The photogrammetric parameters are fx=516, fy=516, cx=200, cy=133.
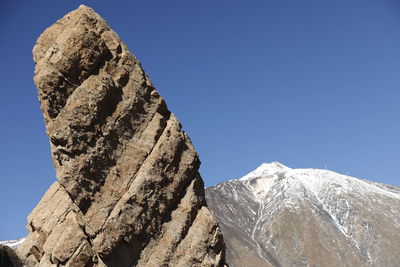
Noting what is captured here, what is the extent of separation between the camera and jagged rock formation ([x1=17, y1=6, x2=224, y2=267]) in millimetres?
Answer: 17953

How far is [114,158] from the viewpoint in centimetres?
1856

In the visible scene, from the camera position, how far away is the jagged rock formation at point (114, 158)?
18.0 m

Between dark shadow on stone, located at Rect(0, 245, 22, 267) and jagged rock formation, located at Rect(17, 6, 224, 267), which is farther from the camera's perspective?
dark shadow on stone, located at Rect(0, 245, 22, 267)

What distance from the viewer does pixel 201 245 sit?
1952 centimetres

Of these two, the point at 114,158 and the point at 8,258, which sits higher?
the point at 114,158

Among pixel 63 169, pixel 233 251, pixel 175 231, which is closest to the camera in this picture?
pixel 63 169

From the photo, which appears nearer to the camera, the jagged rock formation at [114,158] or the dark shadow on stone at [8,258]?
the jagged rock formation at [114,158]

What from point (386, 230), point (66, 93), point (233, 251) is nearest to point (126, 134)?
point (66, 93)

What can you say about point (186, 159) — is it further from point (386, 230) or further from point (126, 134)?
point (386, 230)

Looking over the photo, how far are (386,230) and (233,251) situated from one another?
2301 inches

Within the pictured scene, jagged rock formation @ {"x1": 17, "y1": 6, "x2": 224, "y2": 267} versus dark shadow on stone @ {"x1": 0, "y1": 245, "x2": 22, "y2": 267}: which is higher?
jagged rock formation @ {"x1": 17, "y1": 6, "x2": 224, "y2": 267}

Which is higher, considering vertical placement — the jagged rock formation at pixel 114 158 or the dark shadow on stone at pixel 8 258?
the jagged rock formation at pixel 114 158

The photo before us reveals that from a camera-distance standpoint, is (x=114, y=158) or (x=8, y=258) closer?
(x=114, y=158)

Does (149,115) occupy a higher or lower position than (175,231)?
higher
